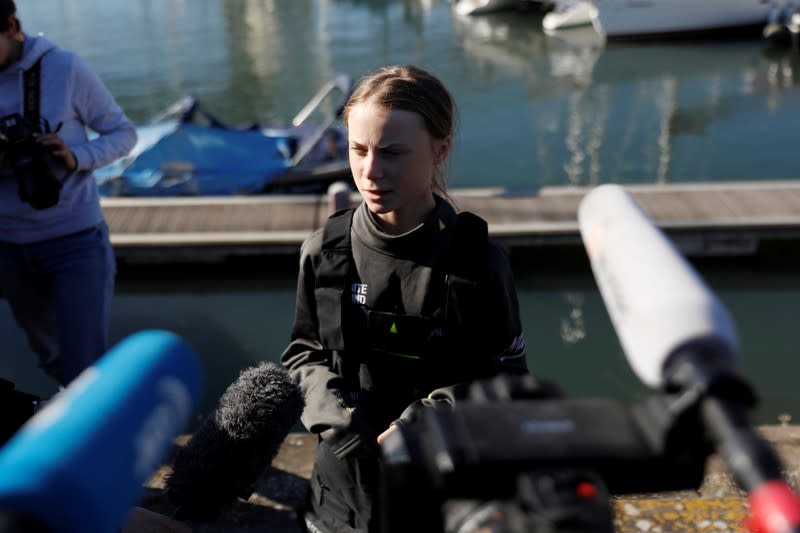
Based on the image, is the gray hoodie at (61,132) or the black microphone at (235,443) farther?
the gray hoodie at (61,132)

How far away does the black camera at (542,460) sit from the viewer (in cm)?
73

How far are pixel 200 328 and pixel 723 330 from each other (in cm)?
617

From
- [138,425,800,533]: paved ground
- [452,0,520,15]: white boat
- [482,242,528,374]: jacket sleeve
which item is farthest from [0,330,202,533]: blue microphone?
[452,0,520,15]: white boat

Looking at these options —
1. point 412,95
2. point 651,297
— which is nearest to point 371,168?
point 412,95

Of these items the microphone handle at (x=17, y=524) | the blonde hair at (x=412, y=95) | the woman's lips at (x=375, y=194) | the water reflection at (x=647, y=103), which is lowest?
the water reflection at (x=647, y=103)

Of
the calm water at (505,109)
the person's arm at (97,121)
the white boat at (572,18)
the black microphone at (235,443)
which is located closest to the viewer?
the black microphone at (235,443)

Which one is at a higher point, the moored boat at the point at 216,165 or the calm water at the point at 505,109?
the moored boat at the point at 216,165

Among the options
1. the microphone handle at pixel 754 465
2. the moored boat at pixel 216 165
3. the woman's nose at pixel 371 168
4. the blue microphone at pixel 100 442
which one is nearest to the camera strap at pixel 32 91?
the woman's nose at pixel 371 168

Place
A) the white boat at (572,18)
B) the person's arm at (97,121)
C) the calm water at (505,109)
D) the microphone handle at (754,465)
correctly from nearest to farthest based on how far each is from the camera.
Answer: the microphone handle at (754,465) → the person's arm at (97,121) → the calm water at (505,109) → the white boat at (572,18)

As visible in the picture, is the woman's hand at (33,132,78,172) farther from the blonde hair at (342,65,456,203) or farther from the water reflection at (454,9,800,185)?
the water reflection at (454,9,800,185)

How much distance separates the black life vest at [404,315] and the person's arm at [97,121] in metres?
1.46

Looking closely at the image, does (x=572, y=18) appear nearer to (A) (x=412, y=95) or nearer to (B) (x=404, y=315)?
(A) (x=412, y=95)

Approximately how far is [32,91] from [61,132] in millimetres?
183

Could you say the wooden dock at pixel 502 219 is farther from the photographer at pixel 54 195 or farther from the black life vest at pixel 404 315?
the black life vest at pixel 404 315
